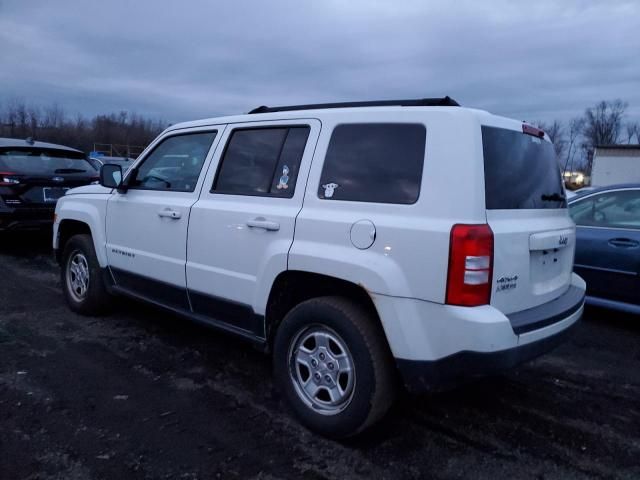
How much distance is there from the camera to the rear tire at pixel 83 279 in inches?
194

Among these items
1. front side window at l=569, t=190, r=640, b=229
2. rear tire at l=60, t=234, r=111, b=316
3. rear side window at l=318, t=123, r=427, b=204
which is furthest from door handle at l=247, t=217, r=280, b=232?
front side window at l=569, t=190, r=640, b=229

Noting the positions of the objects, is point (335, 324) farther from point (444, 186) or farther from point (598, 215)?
point (598, 215)

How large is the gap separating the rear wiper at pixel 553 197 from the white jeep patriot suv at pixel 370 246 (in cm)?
2

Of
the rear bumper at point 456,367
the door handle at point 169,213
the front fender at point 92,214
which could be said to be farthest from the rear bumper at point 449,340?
the front fender at point 92,214

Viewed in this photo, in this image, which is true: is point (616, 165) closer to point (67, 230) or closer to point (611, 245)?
point (611, 245)

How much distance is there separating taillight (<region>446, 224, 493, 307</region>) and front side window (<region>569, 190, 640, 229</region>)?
3308mm

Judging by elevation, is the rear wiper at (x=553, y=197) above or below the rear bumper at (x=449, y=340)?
above

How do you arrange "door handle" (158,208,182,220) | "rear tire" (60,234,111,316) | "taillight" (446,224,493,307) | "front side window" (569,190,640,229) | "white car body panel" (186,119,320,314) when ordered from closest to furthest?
"taillight" (446,224,493,307)
"white car body panel" (186,119,320,314)
"door handle" (158,208,182,220)
"rear tire" (60,234,111,316)
"front side window" (569,190,640,229)

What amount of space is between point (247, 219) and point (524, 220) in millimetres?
1665

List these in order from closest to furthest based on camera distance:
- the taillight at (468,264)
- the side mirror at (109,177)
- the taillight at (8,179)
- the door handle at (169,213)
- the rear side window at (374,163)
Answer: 1. the taillight at (468,264)
2. the rear side window at (374,163)
3. the door handle at (169,213)
4. the side mirror at (109,177)
5. the taillight at (8,179)

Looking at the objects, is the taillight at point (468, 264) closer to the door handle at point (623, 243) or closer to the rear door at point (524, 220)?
the rear door at point (524, 220)

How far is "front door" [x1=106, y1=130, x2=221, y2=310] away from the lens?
393 centimetres

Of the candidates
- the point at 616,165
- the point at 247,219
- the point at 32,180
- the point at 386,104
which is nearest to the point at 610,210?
the point at 386,104

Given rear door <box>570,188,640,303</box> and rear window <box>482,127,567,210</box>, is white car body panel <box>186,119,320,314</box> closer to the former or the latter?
rear window <box>482,127,567,210</box>
